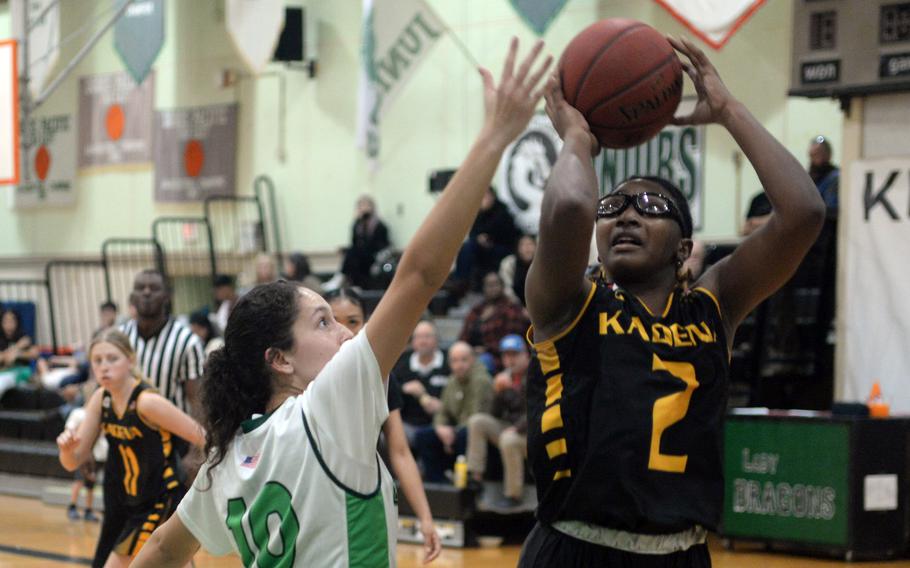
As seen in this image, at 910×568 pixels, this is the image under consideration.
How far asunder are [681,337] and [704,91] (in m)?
0.64

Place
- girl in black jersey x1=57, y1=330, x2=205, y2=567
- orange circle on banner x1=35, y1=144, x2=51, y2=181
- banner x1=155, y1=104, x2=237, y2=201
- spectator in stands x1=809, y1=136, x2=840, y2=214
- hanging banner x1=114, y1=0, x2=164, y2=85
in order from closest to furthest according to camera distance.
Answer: girl in black jersey x1=57, y1=330, x2=205, y2=567, spectator in stands x1=809, y1=136, x2=840, y2=214, hanging banner x1=114, y1=0, x2=164, y2=85, banner x1=155, y1=104, x2=237, y2=201, orange circle on banner x1=35, y1=144, x2=51, y2=181

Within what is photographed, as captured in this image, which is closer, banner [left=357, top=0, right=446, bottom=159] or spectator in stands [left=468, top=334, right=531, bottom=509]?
spectator in stands [left=468, top=334, right=531, bottom=509]

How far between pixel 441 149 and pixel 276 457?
12.6m

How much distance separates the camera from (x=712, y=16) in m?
11.2

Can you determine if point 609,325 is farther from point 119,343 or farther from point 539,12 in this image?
point 539,12

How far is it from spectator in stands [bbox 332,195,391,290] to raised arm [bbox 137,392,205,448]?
877 cm

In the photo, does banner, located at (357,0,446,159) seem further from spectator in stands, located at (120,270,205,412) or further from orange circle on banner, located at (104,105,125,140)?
spectator in stands, located at (120,270,205,412)

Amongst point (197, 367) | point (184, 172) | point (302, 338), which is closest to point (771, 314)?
point (197, 367)

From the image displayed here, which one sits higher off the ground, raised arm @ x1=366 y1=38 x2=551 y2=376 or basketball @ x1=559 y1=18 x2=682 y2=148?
basketball @ x1=559 y1=18 x2=682 y2=148

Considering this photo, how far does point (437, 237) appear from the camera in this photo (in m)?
2.50

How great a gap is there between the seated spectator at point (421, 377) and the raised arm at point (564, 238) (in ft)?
23.9

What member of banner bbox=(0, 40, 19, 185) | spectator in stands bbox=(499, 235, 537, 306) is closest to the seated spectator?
A: spectator in stands bbox=(499, 235, 537, 306)

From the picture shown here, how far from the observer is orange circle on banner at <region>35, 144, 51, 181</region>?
1970 centimetres

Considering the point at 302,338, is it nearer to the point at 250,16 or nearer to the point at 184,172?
the point at 250,16
